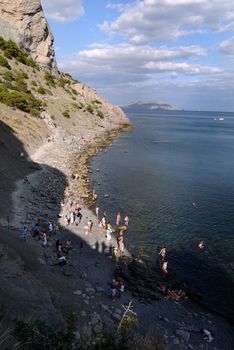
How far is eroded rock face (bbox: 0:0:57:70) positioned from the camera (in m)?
115

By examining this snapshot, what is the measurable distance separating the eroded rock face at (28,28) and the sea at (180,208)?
58487 mm

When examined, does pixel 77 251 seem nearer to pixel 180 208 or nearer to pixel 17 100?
pixel 180 208

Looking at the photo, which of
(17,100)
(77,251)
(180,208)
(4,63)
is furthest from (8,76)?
(77,251)

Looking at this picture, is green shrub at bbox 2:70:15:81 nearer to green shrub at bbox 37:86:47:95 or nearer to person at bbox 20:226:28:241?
green shrub at bbox 37:86:47:95

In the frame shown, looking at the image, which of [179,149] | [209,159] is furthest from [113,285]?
[179,149]

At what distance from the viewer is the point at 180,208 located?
1786 inches

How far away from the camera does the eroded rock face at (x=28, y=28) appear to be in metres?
115

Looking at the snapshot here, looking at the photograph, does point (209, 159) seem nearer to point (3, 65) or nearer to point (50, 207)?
point (50, 207)

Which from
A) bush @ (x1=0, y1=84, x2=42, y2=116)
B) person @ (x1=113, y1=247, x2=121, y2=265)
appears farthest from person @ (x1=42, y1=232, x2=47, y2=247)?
bush @ (x1=0, y1=84, x2=42, y2=116)

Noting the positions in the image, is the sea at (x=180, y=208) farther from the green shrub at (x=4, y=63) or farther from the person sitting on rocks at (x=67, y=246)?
the green shrub at (x=4, y=63)

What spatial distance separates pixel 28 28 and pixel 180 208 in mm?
98831

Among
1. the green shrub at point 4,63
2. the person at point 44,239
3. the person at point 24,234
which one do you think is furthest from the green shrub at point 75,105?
the person at point 24,234

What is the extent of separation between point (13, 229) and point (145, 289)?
1312 centimetres

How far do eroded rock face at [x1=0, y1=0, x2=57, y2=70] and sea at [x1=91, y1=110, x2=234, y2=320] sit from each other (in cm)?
5849
